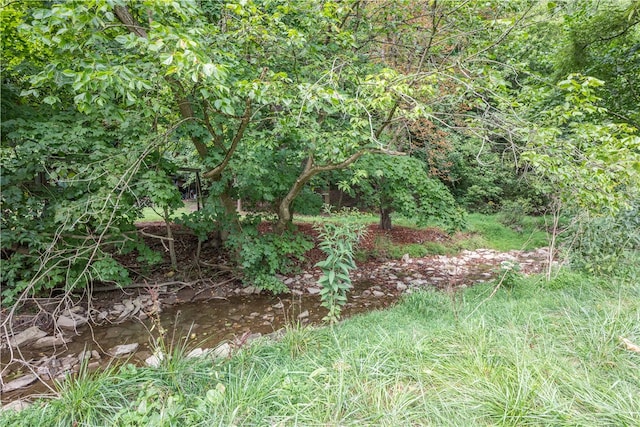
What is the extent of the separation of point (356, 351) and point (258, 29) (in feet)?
9.45

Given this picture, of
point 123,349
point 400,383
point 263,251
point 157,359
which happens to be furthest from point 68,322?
point 400,383

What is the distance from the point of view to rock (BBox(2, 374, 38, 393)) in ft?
9.67

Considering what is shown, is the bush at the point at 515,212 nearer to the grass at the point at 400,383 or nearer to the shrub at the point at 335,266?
the grass at the point at 400,383

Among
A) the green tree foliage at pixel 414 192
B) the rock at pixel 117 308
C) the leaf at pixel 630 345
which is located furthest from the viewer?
the green tree foliage at pixel 414 192

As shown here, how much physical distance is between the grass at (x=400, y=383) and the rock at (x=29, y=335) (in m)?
2.47

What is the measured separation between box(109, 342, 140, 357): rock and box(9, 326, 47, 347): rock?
102cm

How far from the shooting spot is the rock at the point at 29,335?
371 cm

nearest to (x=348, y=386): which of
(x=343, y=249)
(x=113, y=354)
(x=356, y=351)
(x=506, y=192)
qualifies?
(x=356, y=351)

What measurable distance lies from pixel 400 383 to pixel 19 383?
12.3 feet

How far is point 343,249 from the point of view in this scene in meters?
2.78

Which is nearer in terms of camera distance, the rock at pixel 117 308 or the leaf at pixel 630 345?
the leaf at pixel 630 345

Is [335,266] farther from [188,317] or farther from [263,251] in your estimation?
[188,317]

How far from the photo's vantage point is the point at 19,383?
3035 millimetres

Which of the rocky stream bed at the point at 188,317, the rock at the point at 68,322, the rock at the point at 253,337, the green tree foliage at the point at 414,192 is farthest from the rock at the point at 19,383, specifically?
the green tree foliage at the point at 414,192
